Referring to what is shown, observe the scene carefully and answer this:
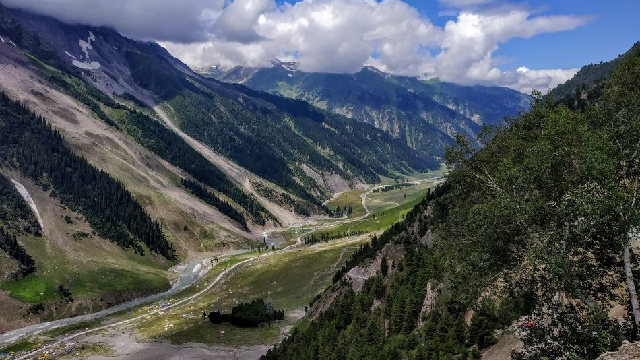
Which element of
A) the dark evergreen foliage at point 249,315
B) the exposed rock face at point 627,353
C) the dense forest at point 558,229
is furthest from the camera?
the dark evergreen foliage at point 249,315

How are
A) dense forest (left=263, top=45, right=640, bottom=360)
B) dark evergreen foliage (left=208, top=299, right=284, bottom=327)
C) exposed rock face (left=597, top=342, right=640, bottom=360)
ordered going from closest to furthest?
exposed rock face (left=597, top=342, right=640, bottom=360)
dense forest (left=263, top=45, right=640, bottom=360)
dark evergreen foliage (left=208, top=299, right=284, bottom=327)

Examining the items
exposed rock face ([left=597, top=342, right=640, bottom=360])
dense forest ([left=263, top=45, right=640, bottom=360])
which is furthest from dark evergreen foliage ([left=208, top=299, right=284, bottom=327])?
exposed rock face ([left=597, top=342, right=640, bottom=360])

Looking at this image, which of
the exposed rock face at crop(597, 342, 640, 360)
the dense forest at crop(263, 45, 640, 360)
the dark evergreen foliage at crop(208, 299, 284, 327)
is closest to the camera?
the exposed rock face at crop(597, 342, 640, 360)

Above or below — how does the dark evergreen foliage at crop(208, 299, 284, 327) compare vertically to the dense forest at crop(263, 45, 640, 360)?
below

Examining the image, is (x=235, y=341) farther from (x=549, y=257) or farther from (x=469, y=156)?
(x=549, y=257)

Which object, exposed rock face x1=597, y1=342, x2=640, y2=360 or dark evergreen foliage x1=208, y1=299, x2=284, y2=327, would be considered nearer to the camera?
exposed rock face x1=597, y1=342, x2=640, y2=360

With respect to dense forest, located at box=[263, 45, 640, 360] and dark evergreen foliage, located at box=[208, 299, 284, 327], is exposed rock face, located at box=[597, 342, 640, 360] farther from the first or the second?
dark evergreen foliage, located at box=[208, 299, 284, 327]

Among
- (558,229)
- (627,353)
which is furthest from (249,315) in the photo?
(627,353)

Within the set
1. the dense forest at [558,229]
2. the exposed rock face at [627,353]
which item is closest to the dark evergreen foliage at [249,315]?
the dense forest at [558,229]

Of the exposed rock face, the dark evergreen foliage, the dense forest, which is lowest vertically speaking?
the dark evergreen foliage

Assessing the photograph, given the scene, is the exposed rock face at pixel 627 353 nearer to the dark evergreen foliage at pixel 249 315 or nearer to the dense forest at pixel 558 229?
the dense forest at pixel 558 229

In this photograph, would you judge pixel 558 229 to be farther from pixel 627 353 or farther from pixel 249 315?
pixel 249 315

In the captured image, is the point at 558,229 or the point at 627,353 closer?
the point at 627,353

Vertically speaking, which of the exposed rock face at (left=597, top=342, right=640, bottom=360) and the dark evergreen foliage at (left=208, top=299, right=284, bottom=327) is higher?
the exposed rock face at (left=597, top=342, right=640, bottom=360)
